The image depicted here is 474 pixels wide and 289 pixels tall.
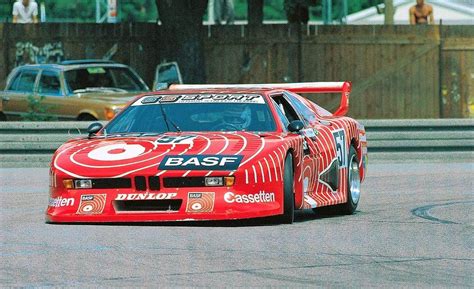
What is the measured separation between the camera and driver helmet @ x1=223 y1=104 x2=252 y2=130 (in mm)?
13305

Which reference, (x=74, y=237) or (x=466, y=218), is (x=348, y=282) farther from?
(x=466, y=218)

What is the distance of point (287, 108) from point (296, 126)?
0.99m

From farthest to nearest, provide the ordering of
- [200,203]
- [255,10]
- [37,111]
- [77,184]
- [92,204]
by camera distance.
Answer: [255,10] → [37,111] → [77,184] → [92,204] → [200,203]

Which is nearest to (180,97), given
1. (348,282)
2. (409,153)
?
(348,282)

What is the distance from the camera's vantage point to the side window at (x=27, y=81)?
2673 centimetres

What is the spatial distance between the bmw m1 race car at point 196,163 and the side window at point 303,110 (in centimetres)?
20

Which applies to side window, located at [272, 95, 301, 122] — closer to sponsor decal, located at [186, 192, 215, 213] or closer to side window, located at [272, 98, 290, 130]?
side window, located at [272, 98, 290, 130]

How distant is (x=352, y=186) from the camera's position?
14586 millimetres

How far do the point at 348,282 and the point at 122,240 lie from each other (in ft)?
8.64

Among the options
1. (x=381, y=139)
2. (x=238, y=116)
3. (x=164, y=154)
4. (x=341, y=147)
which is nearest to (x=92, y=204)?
(x=164, y=154)

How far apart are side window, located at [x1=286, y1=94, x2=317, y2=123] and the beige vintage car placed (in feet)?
35.0

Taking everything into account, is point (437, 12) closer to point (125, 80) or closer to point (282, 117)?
point (125, 80)

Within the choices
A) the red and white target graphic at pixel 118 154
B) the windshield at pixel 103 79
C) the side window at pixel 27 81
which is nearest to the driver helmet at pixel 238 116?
the red and white target graphic at pixel 118 154

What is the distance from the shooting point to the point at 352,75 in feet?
102
